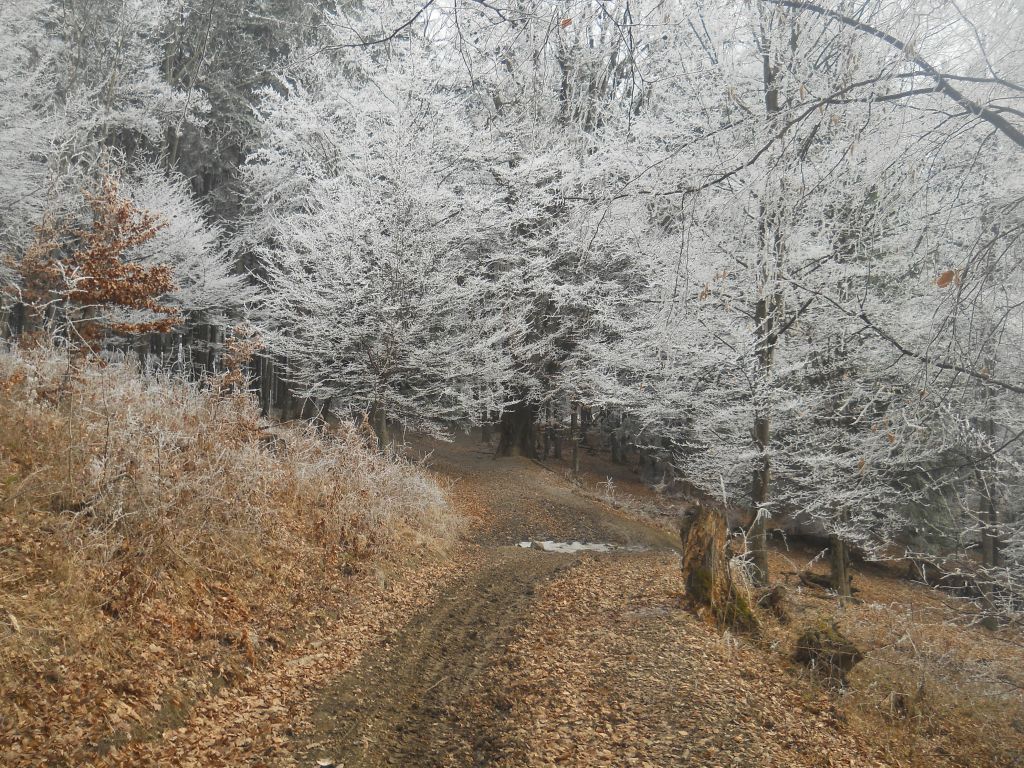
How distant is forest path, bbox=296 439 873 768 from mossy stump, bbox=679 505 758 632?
31 cm

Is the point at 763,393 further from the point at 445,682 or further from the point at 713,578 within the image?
the point at 445,682

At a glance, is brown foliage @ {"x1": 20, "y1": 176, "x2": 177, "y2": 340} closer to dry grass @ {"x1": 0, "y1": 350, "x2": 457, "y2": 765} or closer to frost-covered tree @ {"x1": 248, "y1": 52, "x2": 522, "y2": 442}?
dry grass @ {"x1": 0, "y1": 350, "x2": 457, "y2": 765}

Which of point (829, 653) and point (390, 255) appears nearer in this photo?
point (829, 653)

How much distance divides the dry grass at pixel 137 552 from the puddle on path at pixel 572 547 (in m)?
4.89

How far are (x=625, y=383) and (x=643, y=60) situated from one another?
1354 centimetres

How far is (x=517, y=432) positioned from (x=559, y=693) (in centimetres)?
1556

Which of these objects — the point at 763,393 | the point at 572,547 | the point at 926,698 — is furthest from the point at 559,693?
the point at 572,547

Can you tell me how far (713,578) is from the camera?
22.7 ft

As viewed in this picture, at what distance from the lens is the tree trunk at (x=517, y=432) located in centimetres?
2016

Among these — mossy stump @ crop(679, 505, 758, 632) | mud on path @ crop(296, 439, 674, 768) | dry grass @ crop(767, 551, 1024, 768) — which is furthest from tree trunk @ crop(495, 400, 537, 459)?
mossy stump @ crop(679, 505, 758, 632)

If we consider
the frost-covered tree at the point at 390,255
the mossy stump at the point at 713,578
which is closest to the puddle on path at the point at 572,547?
the frost-covered tree at the point at 390,255

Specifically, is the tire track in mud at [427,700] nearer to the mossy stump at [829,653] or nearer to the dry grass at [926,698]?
the mossy stump at [829,653]

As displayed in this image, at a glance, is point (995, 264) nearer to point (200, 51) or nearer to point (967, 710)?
point (967, 710)

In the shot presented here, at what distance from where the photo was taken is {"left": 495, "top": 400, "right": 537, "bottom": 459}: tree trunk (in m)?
20.2
